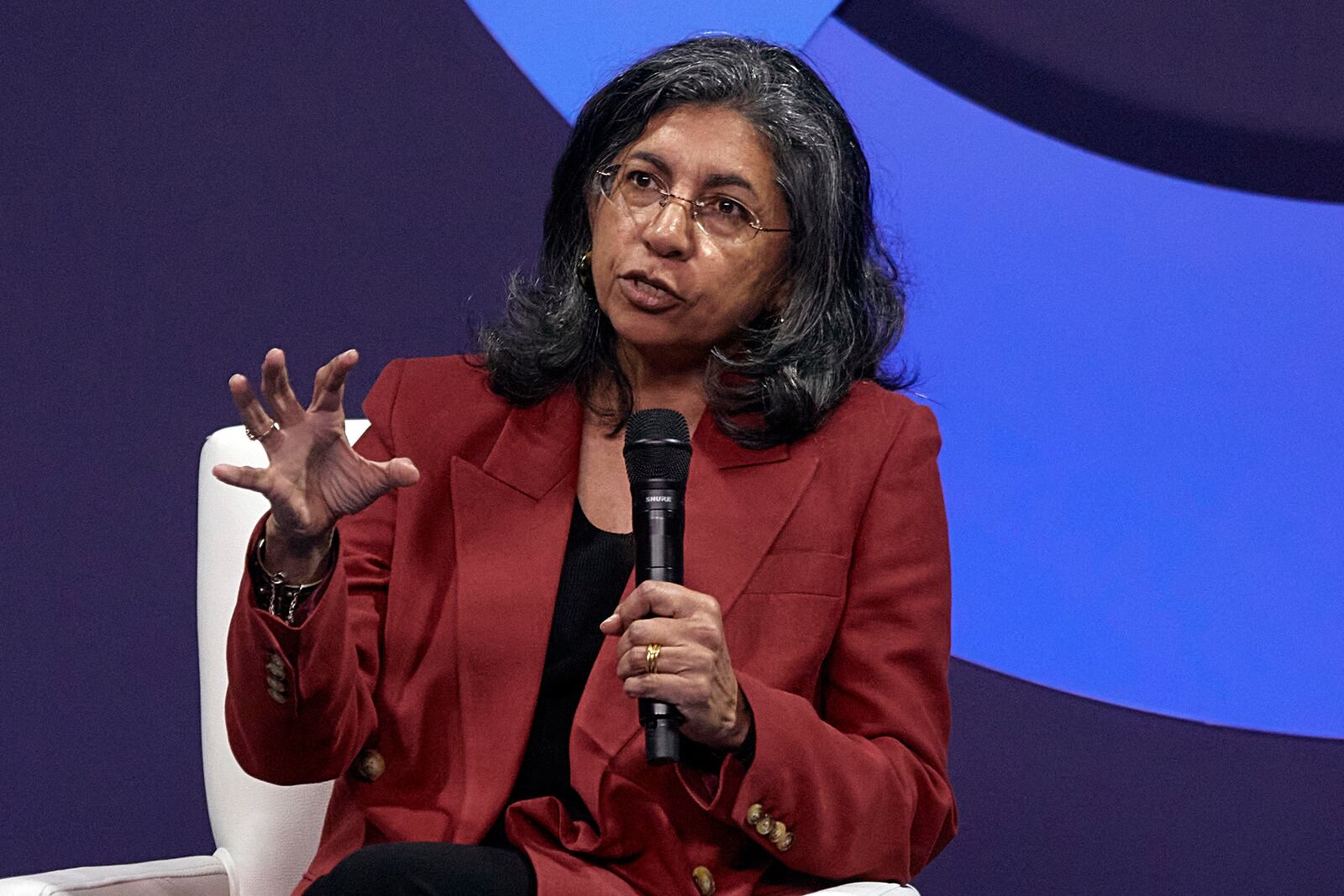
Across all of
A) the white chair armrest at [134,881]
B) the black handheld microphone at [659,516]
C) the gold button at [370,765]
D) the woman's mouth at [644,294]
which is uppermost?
the woman's mouth at [644,294]

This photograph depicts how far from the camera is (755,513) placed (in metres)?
1.82

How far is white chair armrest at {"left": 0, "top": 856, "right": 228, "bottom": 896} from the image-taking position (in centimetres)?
167

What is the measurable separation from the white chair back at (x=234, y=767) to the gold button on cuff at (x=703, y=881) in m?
0.62

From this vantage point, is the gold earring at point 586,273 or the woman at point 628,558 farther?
the gold earring at point 586,273

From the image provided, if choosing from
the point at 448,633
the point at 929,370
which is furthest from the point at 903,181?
the point at 448,633

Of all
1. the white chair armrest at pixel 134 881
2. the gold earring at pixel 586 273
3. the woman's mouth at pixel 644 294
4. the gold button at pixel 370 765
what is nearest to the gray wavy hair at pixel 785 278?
the gold earring at pixel 586 273

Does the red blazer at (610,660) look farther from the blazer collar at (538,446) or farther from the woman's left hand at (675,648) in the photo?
the woman's left hand at (675,648)

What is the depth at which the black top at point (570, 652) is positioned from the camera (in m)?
1.74

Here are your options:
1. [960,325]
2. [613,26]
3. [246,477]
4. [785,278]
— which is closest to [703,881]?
[246,477]

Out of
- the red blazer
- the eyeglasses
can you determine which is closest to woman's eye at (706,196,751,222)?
the eyeglasses

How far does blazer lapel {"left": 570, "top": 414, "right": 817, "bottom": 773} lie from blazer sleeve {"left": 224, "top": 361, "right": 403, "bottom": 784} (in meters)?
0.24

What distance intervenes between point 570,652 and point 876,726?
35cm

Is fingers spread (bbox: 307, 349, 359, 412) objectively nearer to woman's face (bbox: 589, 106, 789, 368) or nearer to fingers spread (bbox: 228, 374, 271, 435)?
fingers spread (bbox: 228, 374, 271, 435)

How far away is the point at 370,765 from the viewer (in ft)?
5.75
